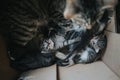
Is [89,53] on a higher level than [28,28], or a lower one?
lower

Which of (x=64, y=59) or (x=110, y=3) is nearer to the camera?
(x=110, y=3)

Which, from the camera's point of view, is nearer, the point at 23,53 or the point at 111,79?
the point at 111,79

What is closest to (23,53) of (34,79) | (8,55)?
(8,55)

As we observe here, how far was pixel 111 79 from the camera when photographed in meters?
1.05

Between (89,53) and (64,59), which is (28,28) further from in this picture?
(89,53)

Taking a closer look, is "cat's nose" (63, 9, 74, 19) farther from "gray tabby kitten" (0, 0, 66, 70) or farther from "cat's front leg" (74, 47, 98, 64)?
"cat's front leg" (74, 47, 98, 64)

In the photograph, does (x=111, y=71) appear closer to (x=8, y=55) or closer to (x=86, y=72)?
(x=86, y=72)

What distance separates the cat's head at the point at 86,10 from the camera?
40.9 inches

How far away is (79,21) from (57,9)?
182mm

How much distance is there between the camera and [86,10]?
3.51 feet

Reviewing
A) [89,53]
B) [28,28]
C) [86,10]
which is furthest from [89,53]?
[28,28]

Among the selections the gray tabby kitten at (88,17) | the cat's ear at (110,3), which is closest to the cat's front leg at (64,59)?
the gray tabby kitten at (88,17)

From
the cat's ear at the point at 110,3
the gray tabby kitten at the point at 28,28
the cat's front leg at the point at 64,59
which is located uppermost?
the cat's ear at the point at 110,3

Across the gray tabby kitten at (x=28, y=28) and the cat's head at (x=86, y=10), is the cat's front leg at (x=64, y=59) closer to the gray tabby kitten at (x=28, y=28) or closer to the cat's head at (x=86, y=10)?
the gray tabby kitten at (x=28, y=28)
